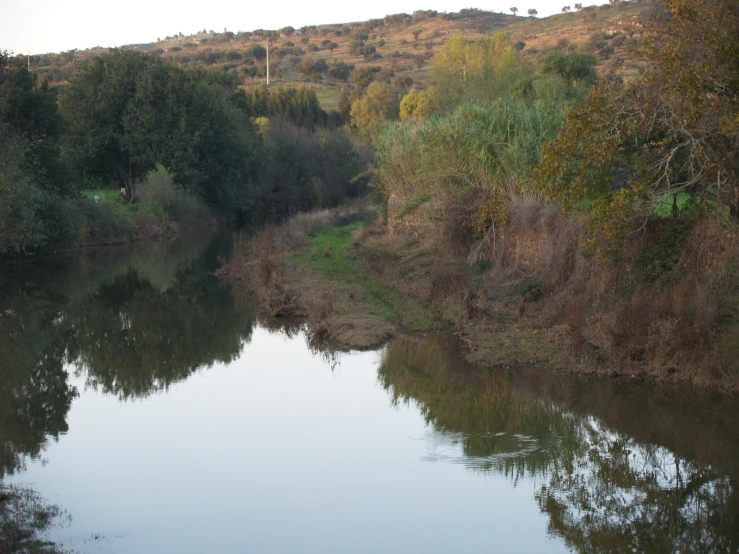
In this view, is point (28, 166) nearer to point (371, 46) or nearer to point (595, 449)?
point (595, 449)

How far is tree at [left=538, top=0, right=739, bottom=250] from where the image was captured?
1341cm

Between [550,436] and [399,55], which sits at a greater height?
[399,55]

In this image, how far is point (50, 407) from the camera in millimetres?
13523

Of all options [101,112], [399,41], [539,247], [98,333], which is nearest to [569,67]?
[101,112]

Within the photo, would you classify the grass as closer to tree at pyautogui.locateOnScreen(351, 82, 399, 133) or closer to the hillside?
the hillside

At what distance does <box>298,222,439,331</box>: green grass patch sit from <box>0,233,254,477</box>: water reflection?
125 inches

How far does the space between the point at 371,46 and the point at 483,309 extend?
10637 cm

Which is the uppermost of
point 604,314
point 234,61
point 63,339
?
point 234,61

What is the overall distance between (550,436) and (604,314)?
161 inches

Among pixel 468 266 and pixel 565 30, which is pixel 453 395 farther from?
pixel 565 30

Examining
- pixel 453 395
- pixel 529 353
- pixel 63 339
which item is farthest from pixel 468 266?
pixel 63 339

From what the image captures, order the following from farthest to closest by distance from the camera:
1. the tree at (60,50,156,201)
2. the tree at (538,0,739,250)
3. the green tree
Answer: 1. the tree at (60,50,156,201)
2. the green tree
3. the tree at (538,0,739,250)

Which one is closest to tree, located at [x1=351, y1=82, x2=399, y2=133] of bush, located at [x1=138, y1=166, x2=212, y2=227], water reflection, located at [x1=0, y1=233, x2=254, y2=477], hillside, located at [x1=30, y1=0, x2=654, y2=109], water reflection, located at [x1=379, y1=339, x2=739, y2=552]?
hillside, located at [x1=30, y1=0, x2=654, y2=109]

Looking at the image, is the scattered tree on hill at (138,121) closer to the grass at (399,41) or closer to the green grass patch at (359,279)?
the green grass patch at (359,279)
